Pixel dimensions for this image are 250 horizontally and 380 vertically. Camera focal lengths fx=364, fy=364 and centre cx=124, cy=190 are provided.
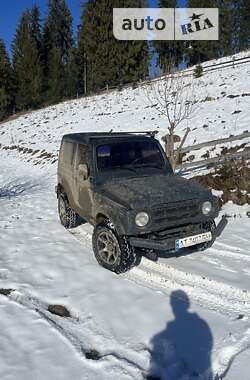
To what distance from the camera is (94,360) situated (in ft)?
12.3

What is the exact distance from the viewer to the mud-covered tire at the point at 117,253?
559cm

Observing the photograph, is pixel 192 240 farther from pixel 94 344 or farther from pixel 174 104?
pixel 174 104

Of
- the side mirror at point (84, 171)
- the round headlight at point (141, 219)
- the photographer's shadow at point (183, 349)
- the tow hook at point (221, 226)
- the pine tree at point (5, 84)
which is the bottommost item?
the photographer's shadow at point (183, 349)

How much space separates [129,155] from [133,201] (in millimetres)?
1604

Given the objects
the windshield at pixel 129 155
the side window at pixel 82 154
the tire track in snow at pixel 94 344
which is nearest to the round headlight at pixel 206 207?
the windshield at pixel 129 155

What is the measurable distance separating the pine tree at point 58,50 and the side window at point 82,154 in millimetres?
43907

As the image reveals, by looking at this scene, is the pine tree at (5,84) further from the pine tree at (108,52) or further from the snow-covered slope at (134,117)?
the snow-covered slope at (134,117)

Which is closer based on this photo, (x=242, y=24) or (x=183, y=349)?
(x=183, y=349)

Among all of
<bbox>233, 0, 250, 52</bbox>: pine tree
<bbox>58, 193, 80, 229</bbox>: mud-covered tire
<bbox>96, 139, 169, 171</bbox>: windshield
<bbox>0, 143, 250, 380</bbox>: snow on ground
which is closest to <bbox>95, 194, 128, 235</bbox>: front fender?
<bbox>96, 139, 169, 171</bbox>: windshield

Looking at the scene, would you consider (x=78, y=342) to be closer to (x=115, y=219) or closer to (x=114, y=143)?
(x=115, y=219)

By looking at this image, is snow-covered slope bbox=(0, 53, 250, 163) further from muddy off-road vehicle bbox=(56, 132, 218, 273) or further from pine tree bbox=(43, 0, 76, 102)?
pine tree bbox=(43, 0, 76, 102)

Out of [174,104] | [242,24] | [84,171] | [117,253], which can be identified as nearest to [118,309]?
[117,253]

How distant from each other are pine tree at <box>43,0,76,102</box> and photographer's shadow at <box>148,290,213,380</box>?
156ft

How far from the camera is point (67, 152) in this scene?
8.11 metres
